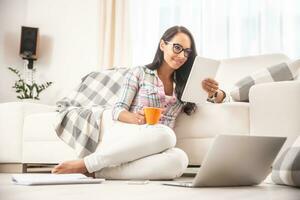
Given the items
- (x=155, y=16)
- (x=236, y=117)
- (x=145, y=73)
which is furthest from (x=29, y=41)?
(x=236, y=117)

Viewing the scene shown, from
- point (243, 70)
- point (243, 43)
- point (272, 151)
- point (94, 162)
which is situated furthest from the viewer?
point (243, 43)

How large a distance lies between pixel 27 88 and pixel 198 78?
8.53 feet

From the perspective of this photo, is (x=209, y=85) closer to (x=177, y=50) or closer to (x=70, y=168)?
(x=177, y=50)

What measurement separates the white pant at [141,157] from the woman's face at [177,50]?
1.22 feet

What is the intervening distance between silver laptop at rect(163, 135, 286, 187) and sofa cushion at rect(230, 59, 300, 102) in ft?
2.38

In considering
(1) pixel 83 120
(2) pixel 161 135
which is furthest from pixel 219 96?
(1) pixel 83 120

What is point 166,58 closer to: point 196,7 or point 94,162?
point 94,162

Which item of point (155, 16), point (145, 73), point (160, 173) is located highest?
point (155, 16)

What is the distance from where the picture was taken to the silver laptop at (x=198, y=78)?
186 cm

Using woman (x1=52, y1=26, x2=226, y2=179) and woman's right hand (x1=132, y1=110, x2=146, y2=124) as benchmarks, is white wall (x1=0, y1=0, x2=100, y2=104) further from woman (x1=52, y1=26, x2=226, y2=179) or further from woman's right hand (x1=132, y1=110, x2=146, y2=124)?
woman's right hand (x1=132, y1=110, x2=146, y2=124)

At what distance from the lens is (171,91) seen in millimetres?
2141

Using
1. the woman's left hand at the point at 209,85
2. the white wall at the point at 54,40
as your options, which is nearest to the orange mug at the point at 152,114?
the woman's left hand at the point at 209,85

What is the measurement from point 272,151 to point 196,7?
7.96ft

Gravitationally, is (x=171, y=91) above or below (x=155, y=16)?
below
